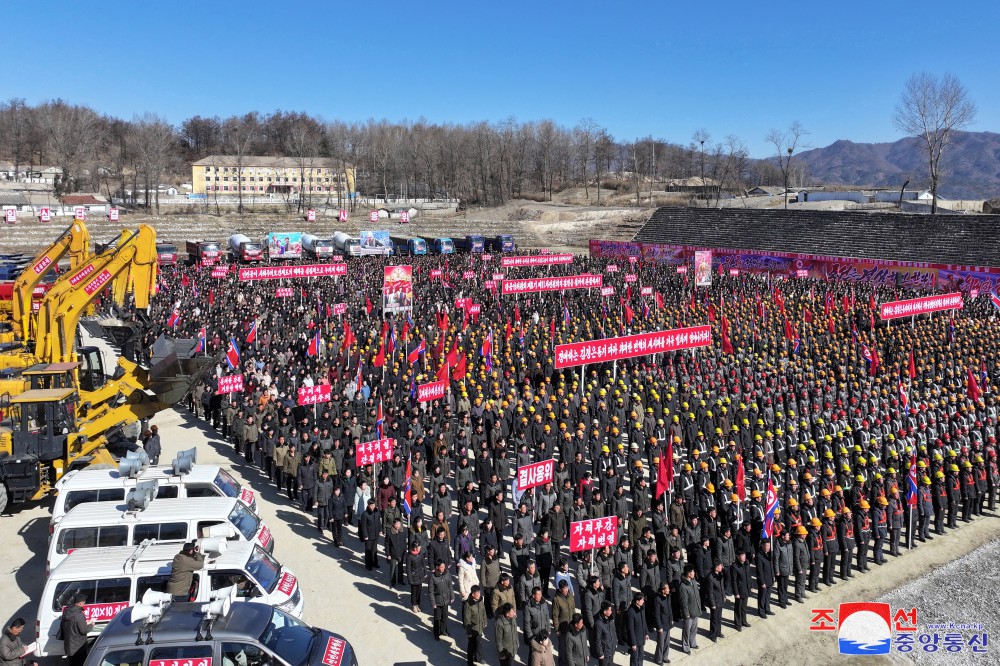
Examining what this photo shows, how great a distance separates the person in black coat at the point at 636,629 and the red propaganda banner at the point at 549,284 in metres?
21.3

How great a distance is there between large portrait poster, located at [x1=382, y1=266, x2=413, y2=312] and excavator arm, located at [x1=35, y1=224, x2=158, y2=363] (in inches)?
431

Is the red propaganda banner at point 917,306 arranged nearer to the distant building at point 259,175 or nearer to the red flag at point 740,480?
the red flag at point 740,480

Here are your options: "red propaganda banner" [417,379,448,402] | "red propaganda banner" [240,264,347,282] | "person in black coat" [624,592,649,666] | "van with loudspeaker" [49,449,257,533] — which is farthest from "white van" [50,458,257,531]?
"red propaganda banner" [240,264,347,282]

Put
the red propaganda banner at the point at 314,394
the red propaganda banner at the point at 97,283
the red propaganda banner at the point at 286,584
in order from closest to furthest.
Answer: the red propaganda banner at the point at 286,584, the red propaganda banner at the point at 97,283, the red propaganda banner at the point at 314,394

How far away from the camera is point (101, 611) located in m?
8.71

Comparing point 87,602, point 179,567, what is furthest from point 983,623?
point 87,602

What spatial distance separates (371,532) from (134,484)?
146 inches

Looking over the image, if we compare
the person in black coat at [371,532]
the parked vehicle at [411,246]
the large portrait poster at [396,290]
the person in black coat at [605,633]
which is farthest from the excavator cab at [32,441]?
the parked vehicle at [411,246]

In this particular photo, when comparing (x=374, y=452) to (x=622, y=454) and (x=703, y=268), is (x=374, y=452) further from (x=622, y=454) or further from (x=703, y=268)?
(x=703, y=268)

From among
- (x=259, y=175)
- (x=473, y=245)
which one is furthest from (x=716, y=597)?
(x=259, y=175)

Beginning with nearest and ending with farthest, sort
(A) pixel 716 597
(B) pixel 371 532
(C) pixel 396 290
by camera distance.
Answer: (A) pixel 716 597 → (B) pixel 371 532 → (C) pixel 396 290

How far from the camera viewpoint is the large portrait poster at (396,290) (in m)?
26.6

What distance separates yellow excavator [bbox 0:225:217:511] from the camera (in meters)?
13.2

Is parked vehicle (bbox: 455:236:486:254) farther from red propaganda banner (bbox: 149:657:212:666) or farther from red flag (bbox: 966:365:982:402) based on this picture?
red propaganda banner (bbox: 149:657:212:666)
